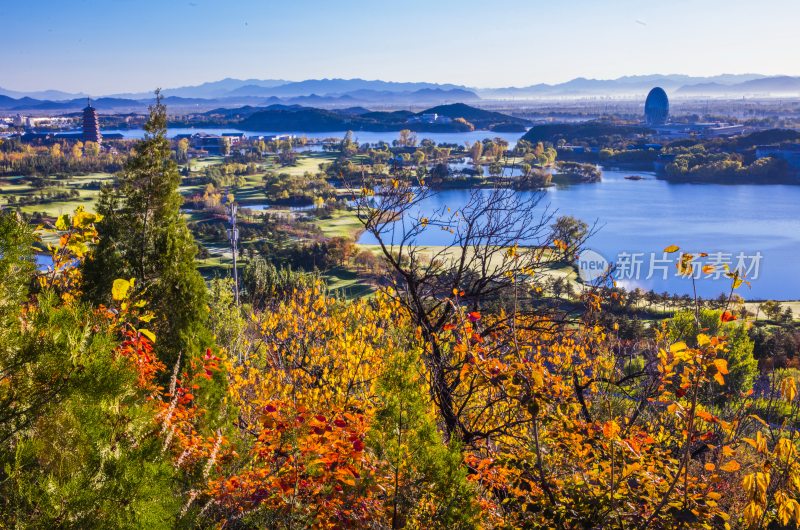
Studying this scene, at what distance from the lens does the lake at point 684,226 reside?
82.4 ft

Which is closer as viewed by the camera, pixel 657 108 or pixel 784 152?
pixel 784 152

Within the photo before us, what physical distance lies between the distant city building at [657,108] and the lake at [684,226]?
42.7 m

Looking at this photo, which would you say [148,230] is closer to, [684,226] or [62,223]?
[62,223]

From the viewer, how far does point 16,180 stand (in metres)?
48.8

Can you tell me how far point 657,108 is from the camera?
9050 centimetres

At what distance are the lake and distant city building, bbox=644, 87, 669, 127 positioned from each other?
140 ft

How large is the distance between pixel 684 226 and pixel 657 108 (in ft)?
207

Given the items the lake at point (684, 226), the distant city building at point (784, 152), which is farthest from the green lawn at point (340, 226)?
the distant city building at point (784, 152)

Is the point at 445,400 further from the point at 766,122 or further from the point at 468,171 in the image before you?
the point at 766,122

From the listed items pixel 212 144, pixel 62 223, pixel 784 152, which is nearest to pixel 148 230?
pixel 62 223

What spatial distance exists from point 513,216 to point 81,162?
60.7 m

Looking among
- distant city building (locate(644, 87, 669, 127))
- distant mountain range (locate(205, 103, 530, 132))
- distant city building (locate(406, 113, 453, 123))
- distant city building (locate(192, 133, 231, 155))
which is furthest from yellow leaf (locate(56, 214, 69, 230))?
distant city building (locate(644, 87, 669, 127))

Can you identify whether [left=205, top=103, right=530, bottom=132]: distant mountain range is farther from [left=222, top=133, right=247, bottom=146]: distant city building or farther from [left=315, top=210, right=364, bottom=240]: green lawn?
[left=315, top=210, right=364, bottom=240]: green lawn

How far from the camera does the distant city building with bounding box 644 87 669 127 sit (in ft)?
295
